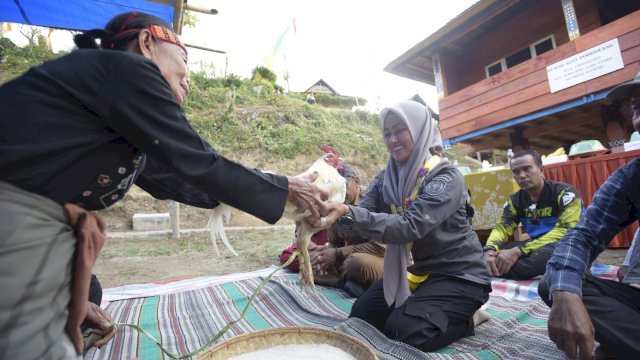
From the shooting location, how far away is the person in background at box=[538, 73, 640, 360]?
5.23 feet

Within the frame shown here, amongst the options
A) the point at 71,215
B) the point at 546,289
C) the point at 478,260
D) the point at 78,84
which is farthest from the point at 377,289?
the point at 78,84

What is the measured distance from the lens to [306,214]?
1.87 m

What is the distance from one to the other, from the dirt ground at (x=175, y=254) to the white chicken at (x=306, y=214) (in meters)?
3.60

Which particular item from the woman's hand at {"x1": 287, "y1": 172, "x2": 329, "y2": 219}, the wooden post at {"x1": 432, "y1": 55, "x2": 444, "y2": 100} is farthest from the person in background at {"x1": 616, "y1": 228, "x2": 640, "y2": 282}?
the wooden post at {"x1": 432, "y1": 55, "x2": 444, "y2": 100}

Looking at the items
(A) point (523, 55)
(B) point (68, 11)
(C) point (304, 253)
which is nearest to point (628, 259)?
(C) point (304, 253)

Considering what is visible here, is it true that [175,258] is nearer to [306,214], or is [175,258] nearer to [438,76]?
[306,214]

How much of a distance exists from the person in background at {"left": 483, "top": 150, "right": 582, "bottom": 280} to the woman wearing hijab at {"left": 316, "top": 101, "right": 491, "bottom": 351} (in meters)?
1.79

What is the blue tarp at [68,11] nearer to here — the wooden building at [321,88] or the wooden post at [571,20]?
the wooden post at [571,20]

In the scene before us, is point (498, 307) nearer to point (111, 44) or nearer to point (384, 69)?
point (111, 44)

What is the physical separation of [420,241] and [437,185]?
450mm

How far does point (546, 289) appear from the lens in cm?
189

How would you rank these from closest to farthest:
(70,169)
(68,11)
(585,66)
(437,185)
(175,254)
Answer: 1. (70,169)
2. (437,185)
3. (68,11)
4. (175,254)
5. (585,66)

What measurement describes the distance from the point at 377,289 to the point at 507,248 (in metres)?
2.49

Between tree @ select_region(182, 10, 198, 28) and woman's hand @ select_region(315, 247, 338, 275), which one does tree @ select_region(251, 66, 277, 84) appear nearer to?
tree @ select_region(182, 10, 198, 28)
